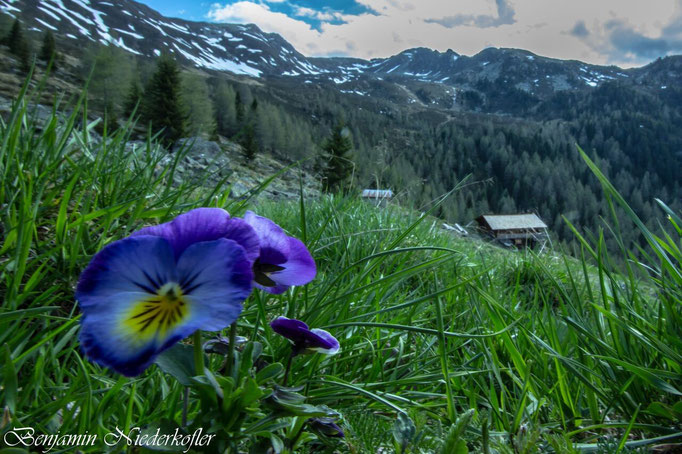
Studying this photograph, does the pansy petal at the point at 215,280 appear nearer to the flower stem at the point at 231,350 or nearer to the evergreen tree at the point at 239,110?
the flower stem at the point at 231,350

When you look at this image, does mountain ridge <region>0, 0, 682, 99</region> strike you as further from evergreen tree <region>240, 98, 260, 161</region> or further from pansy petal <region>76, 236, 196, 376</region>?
pansy petal <region>76, 236, 196, 376</region>

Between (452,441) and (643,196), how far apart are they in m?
120

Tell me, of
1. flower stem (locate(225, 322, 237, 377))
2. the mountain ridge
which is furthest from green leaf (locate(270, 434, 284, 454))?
the mountain ridge

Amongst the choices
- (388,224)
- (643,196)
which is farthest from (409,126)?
(388,224)

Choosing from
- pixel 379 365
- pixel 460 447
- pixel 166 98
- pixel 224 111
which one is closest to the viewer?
pixel 460 447

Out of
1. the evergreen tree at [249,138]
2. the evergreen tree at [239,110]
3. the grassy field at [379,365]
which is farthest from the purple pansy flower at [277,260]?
the evergreen tree at [239,110]

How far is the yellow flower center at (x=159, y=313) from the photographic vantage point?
526 millimetres

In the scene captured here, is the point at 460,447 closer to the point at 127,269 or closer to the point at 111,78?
the point at 127,269

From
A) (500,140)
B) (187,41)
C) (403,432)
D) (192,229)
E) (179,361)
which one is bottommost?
(500,140)

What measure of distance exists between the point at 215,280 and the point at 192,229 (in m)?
0.10

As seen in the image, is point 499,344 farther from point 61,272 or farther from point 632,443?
point 61,272

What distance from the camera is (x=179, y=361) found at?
642mm

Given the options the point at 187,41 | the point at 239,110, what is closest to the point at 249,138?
the point at 239,110

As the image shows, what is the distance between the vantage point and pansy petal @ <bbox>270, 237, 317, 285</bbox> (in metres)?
0.71
